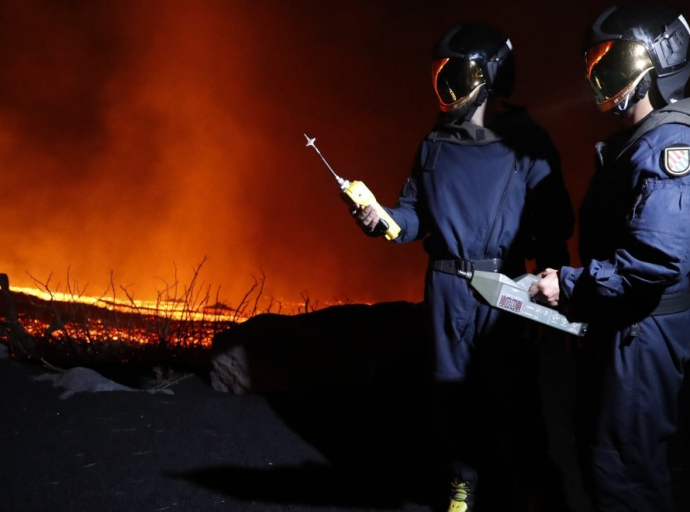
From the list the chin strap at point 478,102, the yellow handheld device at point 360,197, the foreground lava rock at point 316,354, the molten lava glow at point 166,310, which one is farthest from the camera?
the molten lava glow at point 166,310

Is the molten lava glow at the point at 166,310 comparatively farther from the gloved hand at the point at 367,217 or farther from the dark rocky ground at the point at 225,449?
the gloved hand at the point at 367,217

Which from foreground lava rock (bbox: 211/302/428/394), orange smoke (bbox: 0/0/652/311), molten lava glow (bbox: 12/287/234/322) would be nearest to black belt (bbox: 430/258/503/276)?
foreground lava rock (bbox: 211/302/428/394)

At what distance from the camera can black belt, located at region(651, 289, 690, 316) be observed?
2152mm

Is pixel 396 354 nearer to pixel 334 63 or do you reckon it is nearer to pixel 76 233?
pixel 334 63

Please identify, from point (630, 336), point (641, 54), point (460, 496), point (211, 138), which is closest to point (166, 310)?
point (460, 496)

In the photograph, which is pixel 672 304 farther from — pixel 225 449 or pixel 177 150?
pixel 177 150

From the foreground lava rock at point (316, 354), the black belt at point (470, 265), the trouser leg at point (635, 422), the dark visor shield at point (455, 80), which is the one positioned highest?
the dark visor shield at point (455, 80)

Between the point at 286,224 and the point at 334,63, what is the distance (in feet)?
9.31

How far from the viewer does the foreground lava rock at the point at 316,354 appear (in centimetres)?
440

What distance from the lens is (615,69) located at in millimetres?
2281

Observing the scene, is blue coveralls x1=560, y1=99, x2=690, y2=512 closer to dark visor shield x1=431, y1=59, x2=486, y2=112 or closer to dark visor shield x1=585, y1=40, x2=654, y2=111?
dark visor shield x1=585, y1=40, x2=654, y2=111

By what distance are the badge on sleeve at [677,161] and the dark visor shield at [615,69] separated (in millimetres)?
368

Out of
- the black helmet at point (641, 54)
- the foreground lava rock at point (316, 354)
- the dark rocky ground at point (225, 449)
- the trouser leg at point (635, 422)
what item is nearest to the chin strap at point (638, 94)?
the black helmet at point (641, 54)

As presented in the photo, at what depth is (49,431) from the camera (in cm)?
386
